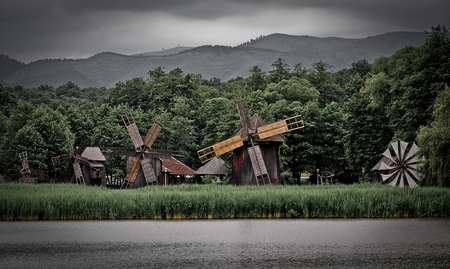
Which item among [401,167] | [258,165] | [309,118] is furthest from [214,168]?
[401,167]

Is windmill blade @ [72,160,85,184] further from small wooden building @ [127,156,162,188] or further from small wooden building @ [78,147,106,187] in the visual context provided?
small wooden building @ [127,156,162,188]

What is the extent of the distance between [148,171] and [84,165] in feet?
42.6

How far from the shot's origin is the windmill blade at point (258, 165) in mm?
50750

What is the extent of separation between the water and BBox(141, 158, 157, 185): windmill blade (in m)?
24.1

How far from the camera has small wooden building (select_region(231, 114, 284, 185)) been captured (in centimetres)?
5197

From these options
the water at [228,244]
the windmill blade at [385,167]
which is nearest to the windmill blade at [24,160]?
the windmill blade at [385,167]

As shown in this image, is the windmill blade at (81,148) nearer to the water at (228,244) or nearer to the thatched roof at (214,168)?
the thatched roof at (214,168)

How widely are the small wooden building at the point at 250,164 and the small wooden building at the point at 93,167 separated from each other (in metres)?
21.6

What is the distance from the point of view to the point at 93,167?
70250 millimetres

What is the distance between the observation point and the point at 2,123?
110875 mm

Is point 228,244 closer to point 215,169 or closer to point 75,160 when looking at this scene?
point 215,169

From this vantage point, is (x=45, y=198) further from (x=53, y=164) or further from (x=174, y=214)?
(x=53, y=164)

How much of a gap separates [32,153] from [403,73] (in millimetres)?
39646

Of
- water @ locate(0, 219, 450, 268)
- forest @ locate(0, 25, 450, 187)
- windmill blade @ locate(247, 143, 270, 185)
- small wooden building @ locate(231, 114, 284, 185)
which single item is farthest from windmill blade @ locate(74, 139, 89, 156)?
water @ locate(0, 219, 450, 268)
